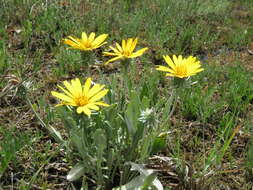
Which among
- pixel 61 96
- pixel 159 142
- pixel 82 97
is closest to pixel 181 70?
pixel 159 142

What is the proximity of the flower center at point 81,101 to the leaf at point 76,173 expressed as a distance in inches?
16.6

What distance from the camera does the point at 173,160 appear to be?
80.6 inches

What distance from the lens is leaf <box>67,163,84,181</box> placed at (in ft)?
5.49

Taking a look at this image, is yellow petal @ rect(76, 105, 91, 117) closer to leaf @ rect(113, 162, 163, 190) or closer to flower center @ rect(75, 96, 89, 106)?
flower center @ rect(75, 96, 89, 106)

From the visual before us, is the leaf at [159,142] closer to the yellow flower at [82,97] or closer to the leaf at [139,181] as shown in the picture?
the leaf at [139,181]

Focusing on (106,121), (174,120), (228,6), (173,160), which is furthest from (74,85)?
(228,6)

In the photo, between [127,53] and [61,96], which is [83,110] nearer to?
[61,96]

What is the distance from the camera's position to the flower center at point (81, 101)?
1.51 meters

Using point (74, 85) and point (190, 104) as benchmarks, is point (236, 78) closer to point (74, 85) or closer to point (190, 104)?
point (190, 104)

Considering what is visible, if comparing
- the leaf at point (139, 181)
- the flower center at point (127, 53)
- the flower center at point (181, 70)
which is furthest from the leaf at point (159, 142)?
the flower center at point (127, 53)

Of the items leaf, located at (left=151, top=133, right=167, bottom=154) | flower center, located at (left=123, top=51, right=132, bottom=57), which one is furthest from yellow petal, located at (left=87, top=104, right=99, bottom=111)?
leaf, located at (left=151, top=133, right=167, bottom=154)

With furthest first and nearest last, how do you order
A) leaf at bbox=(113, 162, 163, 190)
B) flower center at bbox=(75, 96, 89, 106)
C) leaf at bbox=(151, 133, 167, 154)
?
leaf at bbox=(151, 133, 167, 154) → leaf at bbox=(113, 162, 163, 190) → flower center at bbox=(75, 96, 89, 106)

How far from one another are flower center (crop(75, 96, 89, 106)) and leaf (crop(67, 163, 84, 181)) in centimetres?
42

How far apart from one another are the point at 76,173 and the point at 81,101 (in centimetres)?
43
